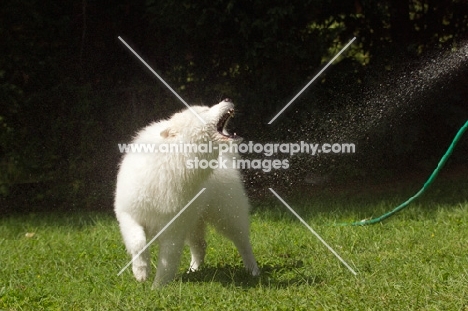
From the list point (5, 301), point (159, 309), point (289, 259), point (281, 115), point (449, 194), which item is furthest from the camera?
point (281, 115)

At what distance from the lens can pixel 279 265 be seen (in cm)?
587

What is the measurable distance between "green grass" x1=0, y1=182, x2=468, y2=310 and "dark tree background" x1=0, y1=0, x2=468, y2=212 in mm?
1047

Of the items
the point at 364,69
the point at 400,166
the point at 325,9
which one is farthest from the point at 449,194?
the point at 325,9

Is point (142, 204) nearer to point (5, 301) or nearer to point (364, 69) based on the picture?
point (5, 301)

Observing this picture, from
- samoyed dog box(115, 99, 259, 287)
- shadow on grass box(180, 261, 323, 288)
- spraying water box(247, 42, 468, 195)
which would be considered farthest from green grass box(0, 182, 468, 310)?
spraying water box(247, 42, 468, 195)

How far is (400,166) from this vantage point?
986 cm

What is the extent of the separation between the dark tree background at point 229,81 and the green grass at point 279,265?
1047 mm

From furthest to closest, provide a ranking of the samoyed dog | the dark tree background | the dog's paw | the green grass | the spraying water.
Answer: the spraying water, the dark tree background, the dog's paw, the samoyed dog, the green grass

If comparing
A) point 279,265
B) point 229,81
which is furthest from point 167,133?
point 229,81

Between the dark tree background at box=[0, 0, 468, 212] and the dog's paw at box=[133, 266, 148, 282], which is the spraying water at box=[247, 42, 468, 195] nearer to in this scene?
the dark tree background at box=[0, 0, 468, 212]

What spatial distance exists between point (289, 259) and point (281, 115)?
10.8ft

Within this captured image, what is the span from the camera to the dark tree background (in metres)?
8.75

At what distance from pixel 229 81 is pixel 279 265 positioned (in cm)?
376

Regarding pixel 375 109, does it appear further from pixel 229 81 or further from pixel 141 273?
pixel 141 273
